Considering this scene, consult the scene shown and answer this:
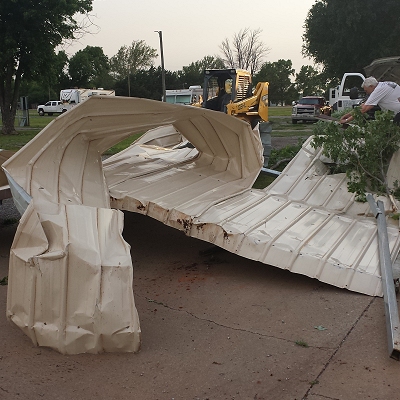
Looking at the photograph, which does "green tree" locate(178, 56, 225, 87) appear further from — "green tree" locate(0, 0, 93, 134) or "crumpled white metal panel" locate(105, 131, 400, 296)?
"crumpled white metal panel" locate(105, 131, 400, 296)

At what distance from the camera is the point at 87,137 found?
6184 mm

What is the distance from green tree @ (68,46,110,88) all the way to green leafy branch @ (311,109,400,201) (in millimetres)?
64114

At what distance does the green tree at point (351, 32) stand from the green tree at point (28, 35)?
1836 centimetres

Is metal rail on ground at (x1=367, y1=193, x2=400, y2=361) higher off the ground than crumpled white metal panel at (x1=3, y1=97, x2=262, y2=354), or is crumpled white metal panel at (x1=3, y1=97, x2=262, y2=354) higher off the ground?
crumpled white metal panel at (x1=3, y1=97, x2=262, y2=354)

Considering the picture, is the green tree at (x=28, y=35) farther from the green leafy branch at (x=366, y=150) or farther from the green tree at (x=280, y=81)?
the green tree at (x=280, y=81)

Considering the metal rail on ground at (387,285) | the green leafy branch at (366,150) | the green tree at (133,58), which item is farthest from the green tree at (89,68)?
the metal rail on ground at (387,285)

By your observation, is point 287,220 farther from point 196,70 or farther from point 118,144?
point 196,70

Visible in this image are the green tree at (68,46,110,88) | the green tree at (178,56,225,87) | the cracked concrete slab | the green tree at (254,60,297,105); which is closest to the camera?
the cracked concrete slab

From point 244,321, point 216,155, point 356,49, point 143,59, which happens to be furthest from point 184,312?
point 143,59

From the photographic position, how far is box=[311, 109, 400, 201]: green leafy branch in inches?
258

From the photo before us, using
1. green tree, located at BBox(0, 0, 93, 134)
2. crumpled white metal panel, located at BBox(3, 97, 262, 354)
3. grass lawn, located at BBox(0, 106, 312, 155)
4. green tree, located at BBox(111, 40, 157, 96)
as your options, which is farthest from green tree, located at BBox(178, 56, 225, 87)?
crumpled white metal panel, located at BBox(3, 97, 262, 354)

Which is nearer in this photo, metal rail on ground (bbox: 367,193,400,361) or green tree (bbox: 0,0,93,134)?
metal rail on ground (bbox: 367,193,400,361)

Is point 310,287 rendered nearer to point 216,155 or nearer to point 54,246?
point 54,246

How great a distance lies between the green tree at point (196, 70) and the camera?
206 feet
